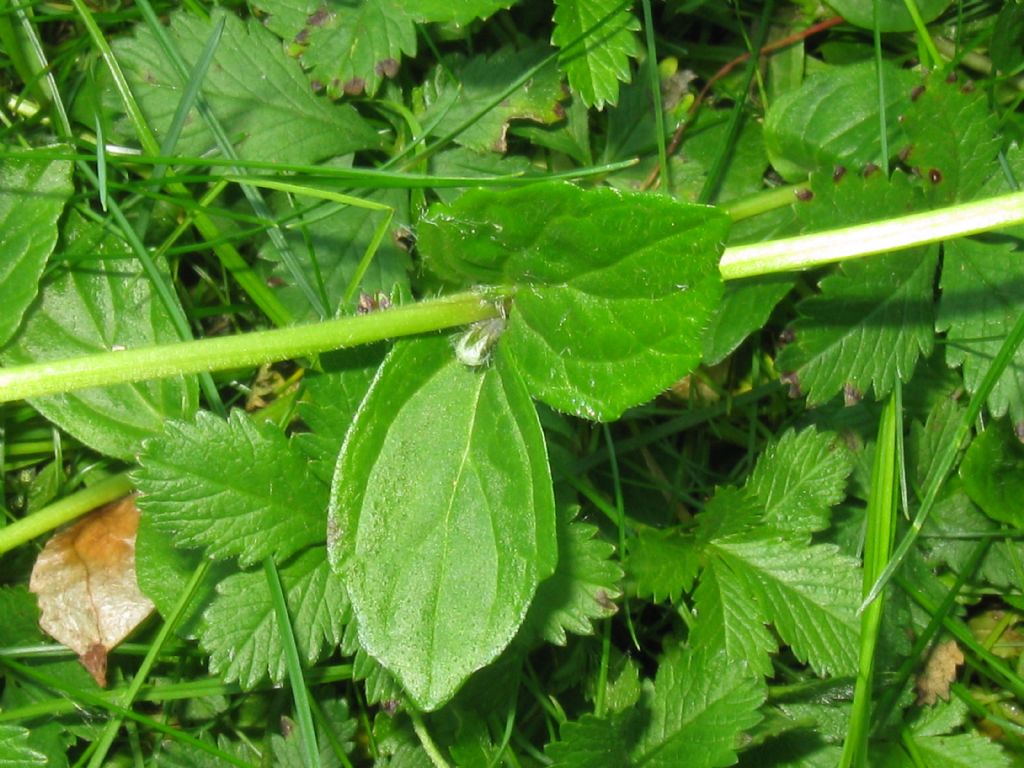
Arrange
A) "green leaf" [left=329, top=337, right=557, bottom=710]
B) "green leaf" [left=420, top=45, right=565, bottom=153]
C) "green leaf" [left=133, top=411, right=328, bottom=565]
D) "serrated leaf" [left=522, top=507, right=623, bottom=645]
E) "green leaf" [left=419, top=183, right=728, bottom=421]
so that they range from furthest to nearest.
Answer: "green leaf" [left=420, top=45, right=565, bottom=153] → "serrated leaf" [left=522, top=507, right=623, bottom=645] → "green leaf" [left=133, top=411, right=328, bottom=565] → "green leaf" [left=329, top=337, right=557, bottom=710] → "green leaf" [left=419, top=183, right=728, bottom=421]

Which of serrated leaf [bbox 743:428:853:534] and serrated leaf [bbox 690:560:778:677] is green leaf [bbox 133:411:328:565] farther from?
serrated leaf [bbox 743:428:853:534]

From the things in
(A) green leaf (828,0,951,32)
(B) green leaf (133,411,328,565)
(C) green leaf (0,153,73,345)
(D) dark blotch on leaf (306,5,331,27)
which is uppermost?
(D) dark blotch on leaf (306,5,331,27)

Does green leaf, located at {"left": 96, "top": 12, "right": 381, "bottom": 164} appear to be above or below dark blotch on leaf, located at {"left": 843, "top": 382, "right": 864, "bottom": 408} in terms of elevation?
above

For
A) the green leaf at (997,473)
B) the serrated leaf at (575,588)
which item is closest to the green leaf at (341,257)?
the serrated leaf at (575,588)

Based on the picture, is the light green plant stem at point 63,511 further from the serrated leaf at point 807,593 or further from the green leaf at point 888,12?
the green leaf at point 888,12

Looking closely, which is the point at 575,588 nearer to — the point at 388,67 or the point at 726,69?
the point at 388,67

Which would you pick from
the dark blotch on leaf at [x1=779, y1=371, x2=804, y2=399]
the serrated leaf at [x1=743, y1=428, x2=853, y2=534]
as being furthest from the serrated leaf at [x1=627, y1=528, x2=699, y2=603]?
the dark blotch on leaf at [x1=779, y1=371, x2=804, y2=399]

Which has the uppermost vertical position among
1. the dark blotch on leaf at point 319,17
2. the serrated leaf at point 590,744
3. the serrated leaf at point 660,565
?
the dark blotch on leaf at point 319,17
